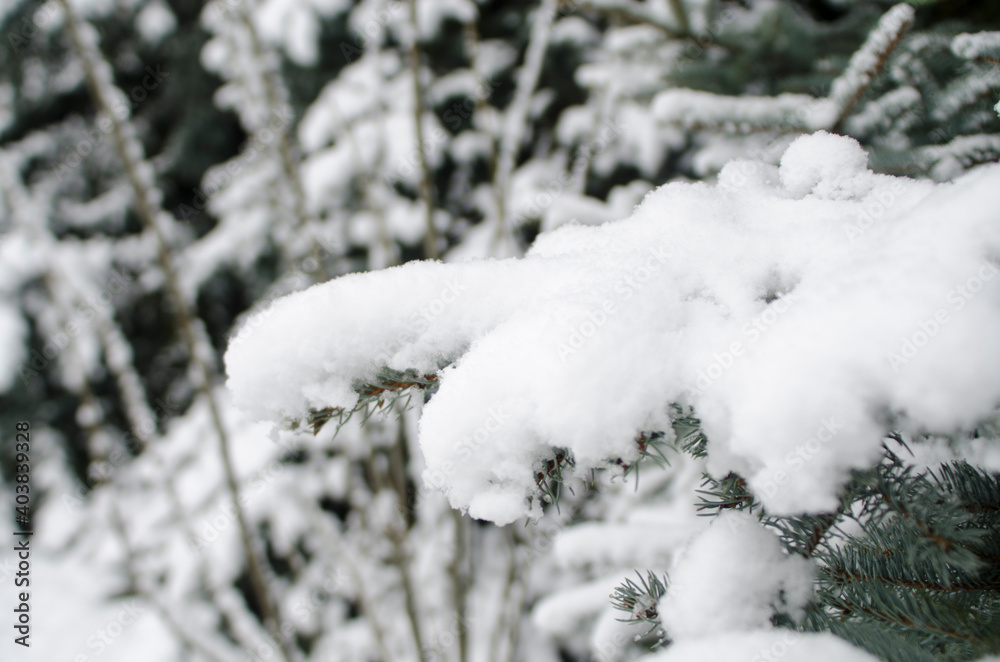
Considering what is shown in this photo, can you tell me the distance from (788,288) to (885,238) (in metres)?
0.10

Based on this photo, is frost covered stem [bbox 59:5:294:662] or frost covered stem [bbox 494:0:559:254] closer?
frost covered stem [bbox 59:5:294:662]

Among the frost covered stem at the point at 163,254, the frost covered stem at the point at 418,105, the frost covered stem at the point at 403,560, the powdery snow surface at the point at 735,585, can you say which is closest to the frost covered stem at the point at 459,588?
the frost covered stem at the point at 403,560

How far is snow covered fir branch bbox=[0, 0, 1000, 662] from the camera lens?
0.46m

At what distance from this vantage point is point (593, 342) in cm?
49

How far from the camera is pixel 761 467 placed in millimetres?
434

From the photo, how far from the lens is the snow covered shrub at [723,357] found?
0.40 metres

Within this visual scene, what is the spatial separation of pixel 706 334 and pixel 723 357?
4 cm

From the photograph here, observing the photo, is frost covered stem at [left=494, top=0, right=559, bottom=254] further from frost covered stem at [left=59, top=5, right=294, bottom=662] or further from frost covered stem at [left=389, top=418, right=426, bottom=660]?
frost covered stem at [left=59, top=5, right=294, bottom=662]

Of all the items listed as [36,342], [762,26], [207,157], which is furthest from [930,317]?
[36,342]

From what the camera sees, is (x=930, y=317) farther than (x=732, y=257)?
No

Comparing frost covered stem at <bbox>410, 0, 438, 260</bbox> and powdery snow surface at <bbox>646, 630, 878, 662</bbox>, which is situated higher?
frost covered stem at <bbox>410, 0, 438, 260</bbox>

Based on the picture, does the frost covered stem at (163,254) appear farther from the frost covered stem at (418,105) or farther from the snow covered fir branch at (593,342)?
the frost covered stem at (418,105)

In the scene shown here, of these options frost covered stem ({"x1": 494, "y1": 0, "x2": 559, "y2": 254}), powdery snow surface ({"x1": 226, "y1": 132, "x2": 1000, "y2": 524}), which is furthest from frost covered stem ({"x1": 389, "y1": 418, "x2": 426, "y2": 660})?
powdery snow surface ({"x1": 226, "y1": 132, "x2": 1000, "y2": 524})

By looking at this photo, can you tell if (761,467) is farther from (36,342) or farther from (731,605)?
(36,342)
